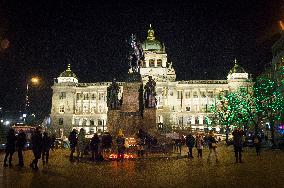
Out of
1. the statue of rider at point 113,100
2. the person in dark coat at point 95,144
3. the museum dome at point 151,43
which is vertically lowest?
the person in dark coat at point 95,144

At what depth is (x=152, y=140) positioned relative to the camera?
28.6 meters

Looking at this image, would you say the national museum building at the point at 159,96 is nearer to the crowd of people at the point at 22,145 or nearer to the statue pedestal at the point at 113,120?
the statue pedestal at the point at 113,120

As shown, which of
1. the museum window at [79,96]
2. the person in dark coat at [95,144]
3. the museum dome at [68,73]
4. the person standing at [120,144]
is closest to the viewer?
the person standing at [120,144]

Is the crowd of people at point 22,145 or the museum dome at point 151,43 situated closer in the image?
the crowd of people at point 22,145

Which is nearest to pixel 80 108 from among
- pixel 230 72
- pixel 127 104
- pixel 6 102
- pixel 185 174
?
pixel 6 102

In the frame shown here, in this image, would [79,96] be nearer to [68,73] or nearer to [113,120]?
[68,73]

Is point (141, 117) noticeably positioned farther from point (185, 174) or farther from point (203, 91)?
point (203, 91)

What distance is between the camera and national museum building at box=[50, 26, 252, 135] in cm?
11194

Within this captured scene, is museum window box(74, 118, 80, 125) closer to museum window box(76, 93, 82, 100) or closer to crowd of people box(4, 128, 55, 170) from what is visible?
museum window box(76, 93, 82, 100)

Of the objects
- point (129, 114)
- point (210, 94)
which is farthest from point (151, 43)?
point (129, 114)

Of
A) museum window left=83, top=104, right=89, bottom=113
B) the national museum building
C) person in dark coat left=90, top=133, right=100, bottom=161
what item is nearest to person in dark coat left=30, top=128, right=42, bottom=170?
person in dark coat left=90, top=133, right=100, bottom=161

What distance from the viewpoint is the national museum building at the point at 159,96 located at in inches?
4407

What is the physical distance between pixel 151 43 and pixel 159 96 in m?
17.2

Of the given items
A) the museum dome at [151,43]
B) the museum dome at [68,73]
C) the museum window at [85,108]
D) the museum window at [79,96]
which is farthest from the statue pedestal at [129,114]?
the museum dome at [68,73]
